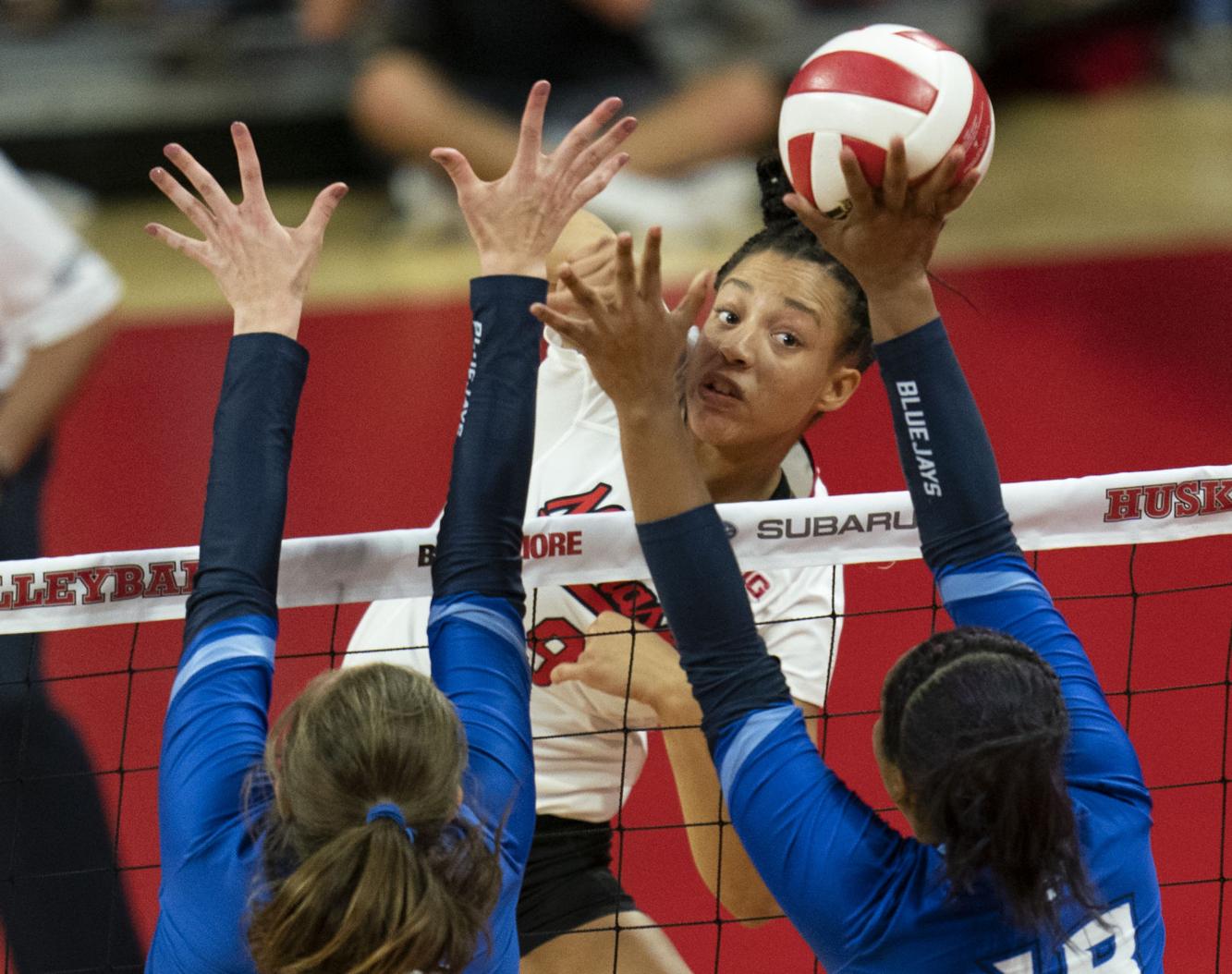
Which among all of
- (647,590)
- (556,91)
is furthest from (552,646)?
(556,91)

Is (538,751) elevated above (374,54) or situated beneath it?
situated beneath

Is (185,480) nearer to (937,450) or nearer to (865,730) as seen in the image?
(865,730)

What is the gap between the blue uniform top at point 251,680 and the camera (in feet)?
5.24

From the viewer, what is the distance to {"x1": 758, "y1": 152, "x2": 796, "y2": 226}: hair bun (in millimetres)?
2469

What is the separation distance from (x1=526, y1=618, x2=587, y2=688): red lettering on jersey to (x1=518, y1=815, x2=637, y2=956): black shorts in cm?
24

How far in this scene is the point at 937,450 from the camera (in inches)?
70.9

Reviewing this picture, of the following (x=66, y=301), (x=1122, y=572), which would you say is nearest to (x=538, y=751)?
Result: (x=66, y=301)

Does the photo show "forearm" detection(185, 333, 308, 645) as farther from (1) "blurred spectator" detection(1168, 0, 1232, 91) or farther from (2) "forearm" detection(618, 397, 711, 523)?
(1) "blurred spectator" detection(1168, 0, 1232, 91)

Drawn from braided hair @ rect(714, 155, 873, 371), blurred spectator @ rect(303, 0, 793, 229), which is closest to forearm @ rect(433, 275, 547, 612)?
braided hair @ rect(714, 155, 873, 371)

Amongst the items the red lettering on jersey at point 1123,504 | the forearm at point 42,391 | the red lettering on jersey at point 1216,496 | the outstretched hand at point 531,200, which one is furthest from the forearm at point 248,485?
the red lettering on jersey at point 1216,496

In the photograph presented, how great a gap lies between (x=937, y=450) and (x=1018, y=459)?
3.42m

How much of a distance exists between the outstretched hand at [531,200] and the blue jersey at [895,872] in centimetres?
61

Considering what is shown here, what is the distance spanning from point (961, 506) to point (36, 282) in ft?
6.04

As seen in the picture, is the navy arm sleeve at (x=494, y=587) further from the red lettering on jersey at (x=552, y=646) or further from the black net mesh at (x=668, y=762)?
the red lettering on jersey at (x=552, y=646)
